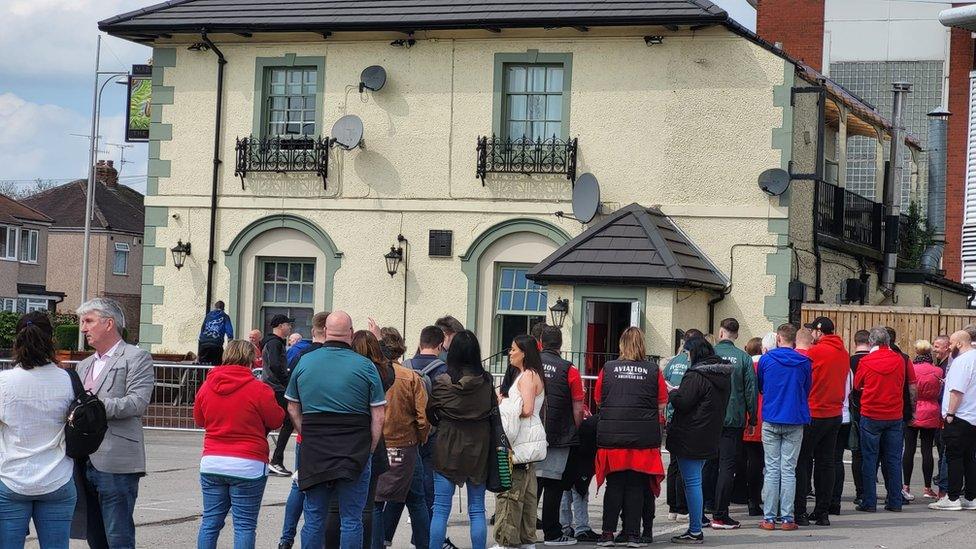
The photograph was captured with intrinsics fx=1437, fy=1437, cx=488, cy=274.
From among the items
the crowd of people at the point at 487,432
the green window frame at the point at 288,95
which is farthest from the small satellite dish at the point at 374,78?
the crowd of people at the point at 487,432

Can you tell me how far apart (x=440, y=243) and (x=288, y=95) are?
3650 mm

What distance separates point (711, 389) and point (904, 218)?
20353 mm

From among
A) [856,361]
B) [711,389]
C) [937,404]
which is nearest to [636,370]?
[711,389]

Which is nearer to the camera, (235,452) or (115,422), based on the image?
(115,422)

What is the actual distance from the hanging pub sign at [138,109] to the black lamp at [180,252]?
7.90 ft

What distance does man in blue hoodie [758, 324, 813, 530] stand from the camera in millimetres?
12750

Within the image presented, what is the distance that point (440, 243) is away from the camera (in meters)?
22.8

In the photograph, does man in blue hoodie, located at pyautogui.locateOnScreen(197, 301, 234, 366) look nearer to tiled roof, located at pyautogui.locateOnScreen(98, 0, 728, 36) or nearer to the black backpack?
tiled roof, located at pyautogui.locateOnScreen(98, 0, 728, 36)

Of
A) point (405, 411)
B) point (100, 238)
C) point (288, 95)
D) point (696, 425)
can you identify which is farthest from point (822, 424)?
point (100, 238)

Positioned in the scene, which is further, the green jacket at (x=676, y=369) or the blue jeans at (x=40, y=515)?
the green jacket at (x=676, y=369)

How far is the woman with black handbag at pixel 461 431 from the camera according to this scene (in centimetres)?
1050

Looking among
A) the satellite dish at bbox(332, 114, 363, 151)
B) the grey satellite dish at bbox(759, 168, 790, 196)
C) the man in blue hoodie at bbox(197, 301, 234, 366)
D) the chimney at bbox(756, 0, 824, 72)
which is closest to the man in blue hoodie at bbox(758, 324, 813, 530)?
the grey satellite dish at bbox(759, 168, 790, 196)

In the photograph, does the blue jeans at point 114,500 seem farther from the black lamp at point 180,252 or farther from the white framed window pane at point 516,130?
the black lamp at point 180,252

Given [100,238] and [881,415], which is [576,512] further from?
[100,238]
